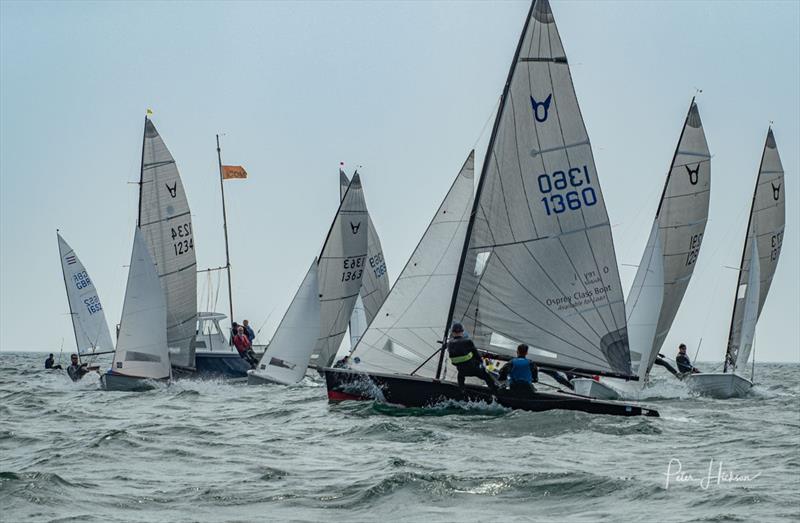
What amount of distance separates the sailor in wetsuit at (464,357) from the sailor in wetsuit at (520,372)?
376mm

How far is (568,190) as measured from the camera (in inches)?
869

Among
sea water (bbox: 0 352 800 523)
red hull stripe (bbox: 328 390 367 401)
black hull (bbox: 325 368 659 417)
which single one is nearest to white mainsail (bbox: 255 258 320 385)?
sea water (bbox: 0 352 800 523)

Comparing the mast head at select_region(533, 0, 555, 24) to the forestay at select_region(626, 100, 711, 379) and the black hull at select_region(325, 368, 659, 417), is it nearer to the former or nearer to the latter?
the black hull at select_region(325, 368, 659, 417)

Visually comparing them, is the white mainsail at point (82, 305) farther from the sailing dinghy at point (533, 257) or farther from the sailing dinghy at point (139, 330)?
the sailing dinghy at point (533, 257)

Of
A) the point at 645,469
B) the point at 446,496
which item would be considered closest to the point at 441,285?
the point at 645,469

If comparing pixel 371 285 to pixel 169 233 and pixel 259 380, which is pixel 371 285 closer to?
pixel 169 233

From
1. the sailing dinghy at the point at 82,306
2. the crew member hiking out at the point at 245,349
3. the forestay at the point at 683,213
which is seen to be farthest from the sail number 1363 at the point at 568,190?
the sailing dinghy at the point at 82,306

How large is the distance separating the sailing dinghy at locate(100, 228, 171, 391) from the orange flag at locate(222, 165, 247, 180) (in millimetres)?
12642

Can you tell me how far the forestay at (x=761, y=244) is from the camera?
35281 millimetres

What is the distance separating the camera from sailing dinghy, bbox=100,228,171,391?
31.8 meters

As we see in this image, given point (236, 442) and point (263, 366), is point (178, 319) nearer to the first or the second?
point (263, 366)

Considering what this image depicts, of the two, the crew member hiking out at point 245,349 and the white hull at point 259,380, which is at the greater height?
the crew member hiking out at point 245,349

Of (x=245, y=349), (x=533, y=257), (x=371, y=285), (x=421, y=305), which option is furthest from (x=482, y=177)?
(x=371, y=285)

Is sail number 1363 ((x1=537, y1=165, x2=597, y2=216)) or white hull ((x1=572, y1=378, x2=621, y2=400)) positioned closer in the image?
sail number 1363 ((x1=537, y1=165, x2=597, y2=216))
